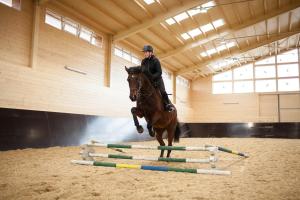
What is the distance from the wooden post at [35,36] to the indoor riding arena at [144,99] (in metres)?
0.03

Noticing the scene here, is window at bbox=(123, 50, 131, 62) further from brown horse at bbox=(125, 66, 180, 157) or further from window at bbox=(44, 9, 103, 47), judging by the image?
brown horse at bbox=(125, 66, 180, 157)

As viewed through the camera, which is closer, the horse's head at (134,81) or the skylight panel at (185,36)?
the horse's head at (134,81)

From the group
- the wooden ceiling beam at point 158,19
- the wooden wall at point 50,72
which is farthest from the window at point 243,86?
the wooden wall at point 50,72

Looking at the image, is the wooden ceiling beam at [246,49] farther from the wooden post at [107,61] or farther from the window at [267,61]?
the wooden post at [107,61]

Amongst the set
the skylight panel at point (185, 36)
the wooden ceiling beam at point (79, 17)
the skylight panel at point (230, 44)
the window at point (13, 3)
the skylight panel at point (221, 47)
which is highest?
the skylight panel at point (230, 44)

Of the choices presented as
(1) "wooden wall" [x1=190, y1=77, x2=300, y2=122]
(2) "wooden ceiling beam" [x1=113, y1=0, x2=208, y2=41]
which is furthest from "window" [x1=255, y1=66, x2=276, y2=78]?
(2) "wooden ceiling beam" [x1=113, y1=0, x2=208, y2=41]

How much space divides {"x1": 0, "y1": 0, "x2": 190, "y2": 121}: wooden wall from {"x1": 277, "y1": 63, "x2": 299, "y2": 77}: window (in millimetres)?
14629

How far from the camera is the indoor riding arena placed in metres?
3.26

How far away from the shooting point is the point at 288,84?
20844mm

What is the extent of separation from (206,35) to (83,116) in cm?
959

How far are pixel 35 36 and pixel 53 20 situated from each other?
1.30 metres

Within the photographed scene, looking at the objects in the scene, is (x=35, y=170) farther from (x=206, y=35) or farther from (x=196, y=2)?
(x=206, y=35)

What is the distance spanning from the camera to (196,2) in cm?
1090

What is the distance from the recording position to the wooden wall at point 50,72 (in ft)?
23.2
